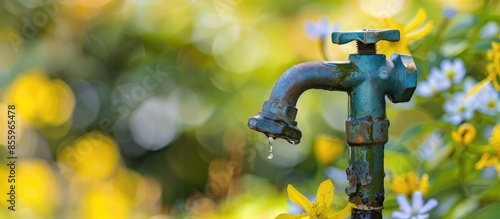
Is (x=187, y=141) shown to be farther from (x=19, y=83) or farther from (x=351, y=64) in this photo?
(x=351, y=64)

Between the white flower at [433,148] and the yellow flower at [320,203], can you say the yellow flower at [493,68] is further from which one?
the yellow flower at [320,203]

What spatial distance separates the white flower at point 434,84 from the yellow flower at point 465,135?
13cm

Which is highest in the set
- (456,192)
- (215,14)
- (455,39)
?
(215,14)

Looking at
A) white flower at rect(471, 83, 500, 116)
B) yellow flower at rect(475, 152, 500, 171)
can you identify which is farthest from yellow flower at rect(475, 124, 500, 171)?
white flower at rect(471, 83, 500, 116)

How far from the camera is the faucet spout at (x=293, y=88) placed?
1.01m

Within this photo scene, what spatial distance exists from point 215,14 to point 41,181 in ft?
2.79

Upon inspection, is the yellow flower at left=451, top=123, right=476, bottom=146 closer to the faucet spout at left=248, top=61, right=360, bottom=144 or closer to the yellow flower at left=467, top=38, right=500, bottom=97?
the yellow flower at left=467, top=38, right=500, bottom=97

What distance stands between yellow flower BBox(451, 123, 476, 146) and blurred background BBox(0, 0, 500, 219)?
0.53m

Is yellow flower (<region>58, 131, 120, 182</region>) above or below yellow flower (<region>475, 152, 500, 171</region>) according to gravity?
above

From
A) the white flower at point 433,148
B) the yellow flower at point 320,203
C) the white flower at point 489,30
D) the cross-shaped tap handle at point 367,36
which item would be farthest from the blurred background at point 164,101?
the cross-shaped tap handle at point 367,36

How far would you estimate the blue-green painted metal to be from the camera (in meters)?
1.05

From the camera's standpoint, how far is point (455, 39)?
186 cm

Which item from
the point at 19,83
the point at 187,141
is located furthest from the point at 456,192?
the point at 19,83

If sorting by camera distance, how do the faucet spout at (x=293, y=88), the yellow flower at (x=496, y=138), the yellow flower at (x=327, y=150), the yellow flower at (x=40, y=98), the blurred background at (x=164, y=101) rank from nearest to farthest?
the faucet spout at (x=293, y=88) → the yellow flower at (x=496, y=138) → the yellow flower at (x=327, y=150) → the blurred background at (x=164, y=101) → the yellow flower at (x=40, y=98)
